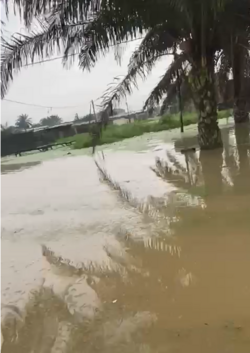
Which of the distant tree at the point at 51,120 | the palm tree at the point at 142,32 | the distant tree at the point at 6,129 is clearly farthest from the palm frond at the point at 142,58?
the distant tree at the point at 51,120

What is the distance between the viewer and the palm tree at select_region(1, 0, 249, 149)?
6.89 metres

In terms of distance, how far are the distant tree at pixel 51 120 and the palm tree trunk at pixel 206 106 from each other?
6.34m

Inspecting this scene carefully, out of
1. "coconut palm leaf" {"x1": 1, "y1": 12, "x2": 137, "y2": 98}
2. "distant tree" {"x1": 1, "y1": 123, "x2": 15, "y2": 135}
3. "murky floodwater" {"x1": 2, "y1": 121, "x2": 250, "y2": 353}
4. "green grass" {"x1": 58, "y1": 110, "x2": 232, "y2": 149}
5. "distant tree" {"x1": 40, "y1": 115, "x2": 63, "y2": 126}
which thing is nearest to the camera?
"murky floodwater" {"x1": 2, "y1": 121, "x2": 250, "y2": 353}

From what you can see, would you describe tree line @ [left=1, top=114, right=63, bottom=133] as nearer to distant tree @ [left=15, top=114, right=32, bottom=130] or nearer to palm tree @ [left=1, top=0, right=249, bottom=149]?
distant tree @ [left=15, top=114, right=32, bottom=130]

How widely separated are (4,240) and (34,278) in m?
1.26

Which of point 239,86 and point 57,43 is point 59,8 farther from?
point 239,86

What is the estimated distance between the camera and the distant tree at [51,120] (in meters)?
14.4

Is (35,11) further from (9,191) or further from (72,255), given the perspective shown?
(72,255)

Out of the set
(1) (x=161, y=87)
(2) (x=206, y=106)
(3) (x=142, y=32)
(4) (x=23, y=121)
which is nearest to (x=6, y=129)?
(4) (x=23, y=121)

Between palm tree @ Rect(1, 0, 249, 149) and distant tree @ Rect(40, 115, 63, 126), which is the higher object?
palm tree @ Rect(1, 0, 249, 149)

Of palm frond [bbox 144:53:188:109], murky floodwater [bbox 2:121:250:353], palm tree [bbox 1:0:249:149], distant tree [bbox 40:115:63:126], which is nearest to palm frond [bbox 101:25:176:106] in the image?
palm tree [bbox 1:0:249:149]

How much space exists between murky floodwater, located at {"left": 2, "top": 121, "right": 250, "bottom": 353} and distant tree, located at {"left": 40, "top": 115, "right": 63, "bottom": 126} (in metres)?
8.02

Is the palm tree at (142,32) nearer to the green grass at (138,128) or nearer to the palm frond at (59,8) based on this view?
the palm frond at (59,8)

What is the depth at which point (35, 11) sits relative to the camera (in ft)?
23.1
